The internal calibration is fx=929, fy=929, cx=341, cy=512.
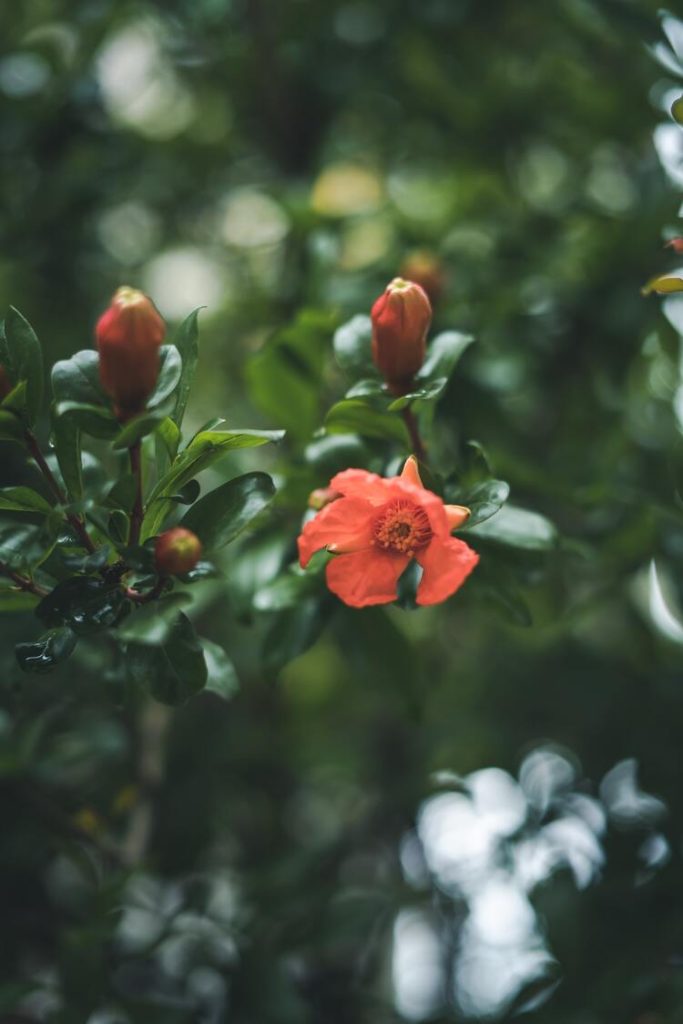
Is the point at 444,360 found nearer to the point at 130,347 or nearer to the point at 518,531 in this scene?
the point at 518,531

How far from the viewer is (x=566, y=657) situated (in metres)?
2.21

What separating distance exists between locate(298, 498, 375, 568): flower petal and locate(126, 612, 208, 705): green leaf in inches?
5.8

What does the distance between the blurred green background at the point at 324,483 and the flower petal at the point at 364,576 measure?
21cm

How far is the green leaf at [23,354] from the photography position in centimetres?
101

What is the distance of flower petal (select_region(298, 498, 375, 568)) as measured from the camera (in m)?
1.01

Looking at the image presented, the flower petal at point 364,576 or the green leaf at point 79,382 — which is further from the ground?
the green leaf at point 79,382

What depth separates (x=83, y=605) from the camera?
983 mm

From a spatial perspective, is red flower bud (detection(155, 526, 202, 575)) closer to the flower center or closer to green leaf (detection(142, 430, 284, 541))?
green leaf (detection(142, 430, 284, 541))

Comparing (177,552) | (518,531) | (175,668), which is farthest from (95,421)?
(518,531)

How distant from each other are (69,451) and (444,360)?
444mm

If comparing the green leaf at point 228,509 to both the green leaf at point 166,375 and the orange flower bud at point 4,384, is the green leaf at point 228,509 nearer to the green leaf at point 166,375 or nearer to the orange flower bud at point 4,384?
the green leaf at point 166,375

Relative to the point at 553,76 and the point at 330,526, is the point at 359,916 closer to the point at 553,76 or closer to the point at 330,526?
the point at 330,526

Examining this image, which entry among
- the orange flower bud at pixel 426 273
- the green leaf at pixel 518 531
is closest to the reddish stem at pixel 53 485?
the green leaf at pixel 518 531

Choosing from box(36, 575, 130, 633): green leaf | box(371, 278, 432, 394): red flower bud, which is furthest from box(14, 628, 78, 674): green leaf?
box(371, 278, 432, 394): red flower bud
